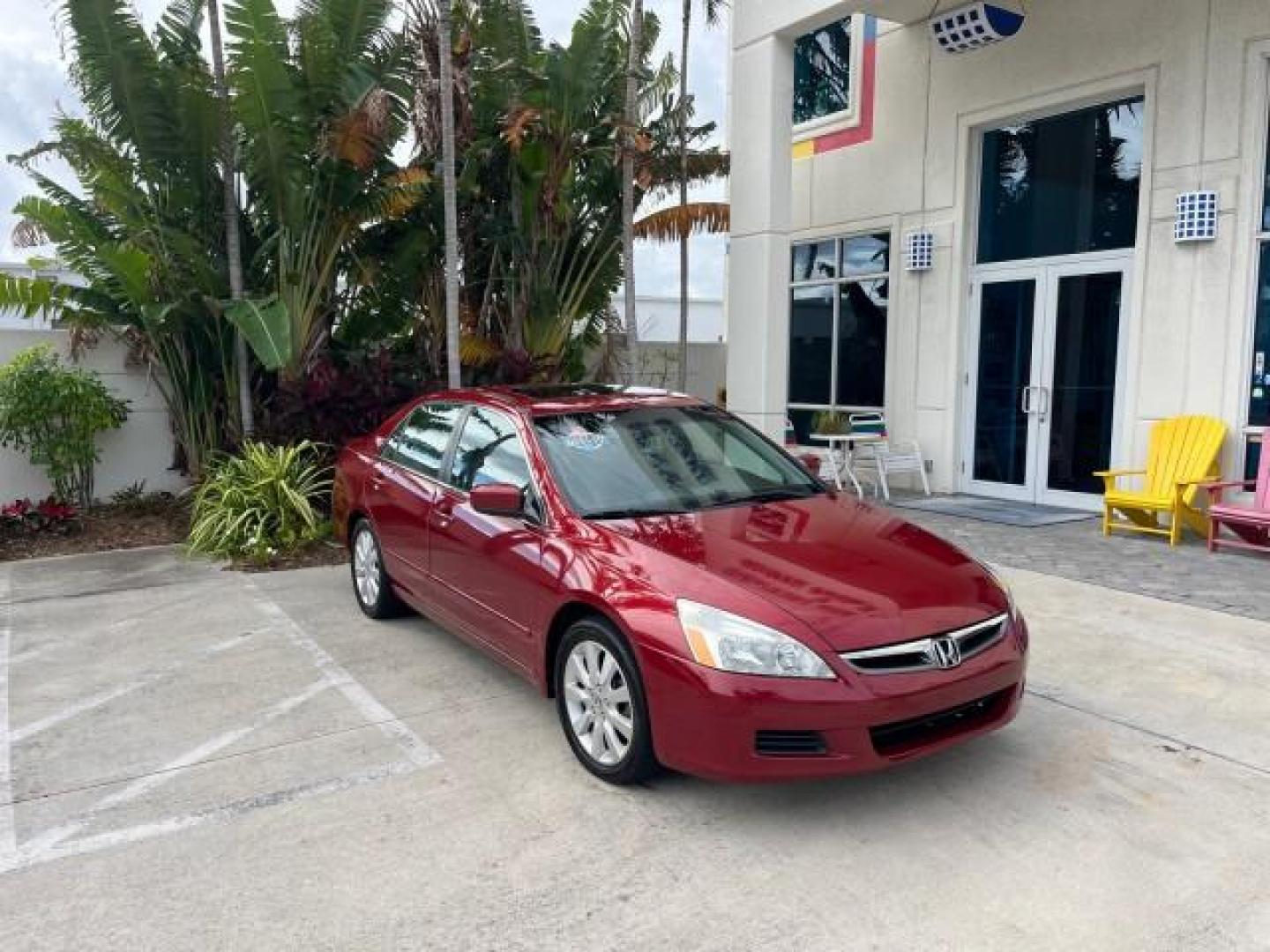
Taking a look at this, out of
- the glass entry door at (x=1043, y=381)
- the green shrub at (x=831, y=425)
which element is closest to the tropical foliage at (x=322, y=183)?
the green shrub at (x=831, y=425)

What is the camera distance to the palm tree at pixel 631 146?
927 cm

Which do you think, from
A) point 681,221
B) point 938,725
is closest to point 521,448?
point 938,725

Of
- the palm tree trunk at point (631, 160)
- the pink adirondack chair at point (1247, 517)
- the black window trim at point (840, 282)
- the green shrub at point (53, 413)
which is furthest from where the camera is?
the black window trim at point (840, 282)

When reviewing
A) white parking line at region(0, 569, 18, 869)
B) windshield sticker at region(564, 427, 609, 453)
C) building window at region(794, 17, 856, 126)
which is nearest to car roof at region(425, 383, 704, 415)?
windshield sticker at region(564, 427, 609, 453)

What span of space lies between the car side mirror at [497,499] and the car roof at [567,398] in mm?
708

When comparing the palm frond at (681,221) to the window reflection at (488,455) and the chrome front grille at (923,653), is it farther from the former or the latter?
the chrome front grille at (923,653)

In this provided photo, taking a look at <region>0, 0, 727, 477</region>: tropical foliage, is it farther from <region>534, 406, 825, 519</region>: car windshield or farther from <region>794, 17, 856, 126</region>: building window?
<region>534, 406, 825, 519</region>: car windshield

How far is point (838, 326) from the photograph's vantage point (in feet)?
40.6

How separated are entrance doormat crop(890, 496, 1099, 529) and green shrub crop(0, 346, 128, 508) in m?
7.82

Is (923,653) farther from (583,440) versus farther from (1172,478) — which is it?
(1172,478)

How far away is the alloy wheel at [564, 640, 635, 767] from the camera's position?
3.62m

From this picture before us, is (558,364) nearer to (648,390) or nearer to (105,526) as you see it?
(105,526)

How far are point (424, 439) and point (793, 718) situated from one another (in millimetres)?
3146

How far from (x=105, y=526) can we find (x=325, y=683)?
5.39 m
